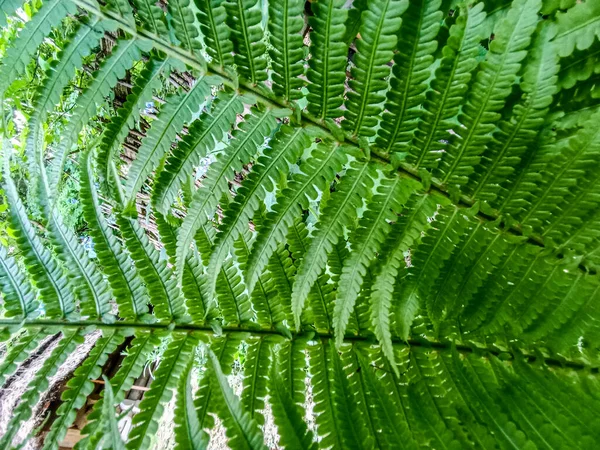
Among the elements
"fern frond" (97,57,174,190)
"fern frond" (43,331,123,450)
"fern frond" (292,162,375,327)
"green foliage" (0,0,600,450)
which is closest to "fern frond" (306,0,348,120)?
"green foliage" (0,0,600,450)

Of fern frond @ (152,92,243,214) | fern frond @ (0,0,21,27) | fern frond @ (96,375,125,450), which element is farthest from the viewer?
fern frond @ (152,92,243,214)

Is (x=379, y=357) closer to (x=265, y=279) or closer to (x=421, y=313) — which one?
(x=421, y=313)

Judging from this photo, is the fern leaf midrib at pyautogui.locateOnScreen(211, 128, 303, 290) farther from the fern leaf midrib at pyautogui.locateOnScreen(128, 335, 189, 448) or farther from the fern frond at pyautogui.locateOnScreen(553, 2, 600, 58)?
the fern frond at pyautogui.locateOnScreen(553, 2, 600, 58)

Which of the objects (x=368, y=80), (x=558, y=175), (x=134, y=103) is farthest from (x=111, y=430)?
(x=558, y=175)

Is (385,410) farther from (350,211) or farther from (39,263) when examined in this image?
(39,263)

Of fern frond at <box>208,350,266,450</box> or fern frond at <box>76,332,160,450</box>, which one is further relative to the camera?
fern frond at <box>76,332,160,450</box>

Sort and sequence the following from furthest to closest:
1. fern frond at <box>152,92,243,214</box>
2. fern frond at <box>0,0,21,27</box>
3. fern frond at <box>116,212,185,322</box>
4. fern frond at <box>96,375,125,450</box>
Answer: fern frond at <box>116,212,185,322</box>
fern frond at <box>152,92,243,214</box>
fern frond at <box>0,0,21,27</box>
fern frond at <box>96,375,125,450</box>
